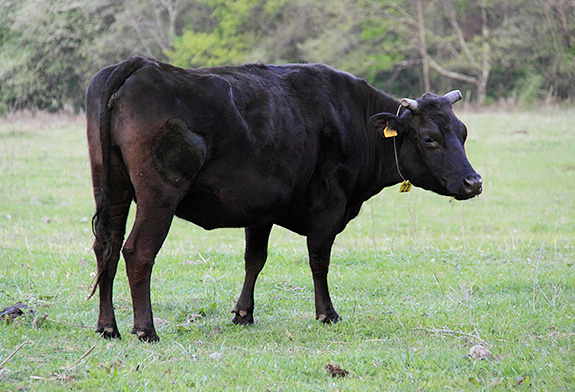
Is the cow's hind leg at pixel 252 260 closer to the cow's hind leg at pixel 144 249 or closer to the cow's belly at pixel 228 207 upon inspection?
the cow's belly at pixel 228 207

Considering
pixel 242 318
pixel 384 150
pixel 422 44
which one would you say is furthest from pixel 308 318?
pixel 422 44

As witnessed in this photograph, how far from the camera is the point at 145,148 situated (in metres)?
5.19

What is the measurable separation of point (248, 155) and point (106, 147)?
43.5 inches

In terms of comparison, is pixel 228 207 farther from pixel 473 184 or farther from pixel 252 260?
pixel 473 184

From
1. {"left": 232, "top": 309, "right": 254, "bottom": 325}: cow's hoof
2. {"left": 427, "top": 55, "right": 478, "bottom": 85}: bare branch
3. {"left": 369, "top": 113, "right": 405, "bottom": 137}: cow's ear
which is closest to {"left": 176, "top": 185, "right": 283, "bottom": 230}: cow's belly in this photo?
{"left": 232, "top": 309, "right": 254, "bottom": 325}: cow's hoof

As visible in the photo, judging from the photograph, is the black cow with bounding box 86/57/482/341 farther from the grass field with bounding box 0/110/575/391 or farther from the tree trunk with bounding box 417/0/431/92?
the tree trunk with bounding box 417/0/431/92

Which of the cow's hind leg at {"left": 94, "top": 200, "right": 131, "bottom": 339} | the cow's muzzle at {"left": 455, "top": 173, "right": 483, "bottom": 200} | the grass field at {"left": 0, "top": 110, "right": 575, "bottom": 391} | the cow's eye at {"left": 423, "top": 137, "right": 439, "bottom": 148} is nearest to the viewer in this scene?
the grass field at {"left": 0, "top": 110, "right": 575, "bottom": 391}

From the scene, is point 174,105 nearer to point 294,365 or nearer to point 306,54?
point 294,365

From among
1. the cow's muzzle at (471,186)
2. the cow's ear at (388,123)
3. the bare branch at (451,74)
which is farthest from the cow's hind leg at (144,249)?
the bare branch at (451,74)

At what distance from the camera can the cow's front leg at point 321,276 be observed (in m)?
6.34

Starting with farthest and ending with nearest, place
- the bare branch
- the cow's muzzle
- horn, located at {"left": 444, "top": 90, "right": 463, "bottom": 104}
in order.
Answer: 1. the bare branch
2. horn, located at {"left": 444, "top": 90, "right": 463, "bottom": 104}
3. the cow's muzzle

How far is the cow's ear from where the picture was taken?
651cm

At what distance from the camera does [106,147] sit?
5.27 metres

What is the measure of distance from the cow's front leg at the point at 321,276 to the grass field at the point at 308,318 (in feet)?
0.59
